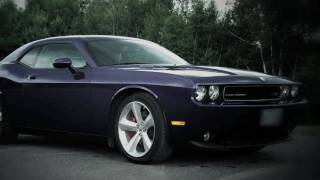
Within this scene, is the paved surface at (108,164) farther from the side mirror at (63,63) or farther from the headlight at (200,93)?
the side mirror at (63,63)

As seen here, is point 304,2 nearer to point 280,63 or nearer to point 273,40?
point 273,40

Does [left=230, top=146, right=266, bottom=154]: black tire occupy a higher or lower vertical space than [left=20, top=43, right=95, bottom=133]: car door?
lower

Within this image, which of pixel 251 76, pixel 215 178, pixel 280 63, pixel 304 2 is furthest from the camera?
pixel 251 76

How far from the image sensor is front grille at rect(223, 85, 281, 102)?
4.25 metres

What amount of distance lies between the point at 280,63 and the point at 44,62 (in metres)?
5.23

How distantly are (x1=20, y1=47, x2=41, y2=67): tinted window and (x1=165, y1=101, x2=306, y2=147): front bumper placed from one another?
96.6 inches

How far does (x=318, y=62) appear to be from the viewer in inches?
27.9

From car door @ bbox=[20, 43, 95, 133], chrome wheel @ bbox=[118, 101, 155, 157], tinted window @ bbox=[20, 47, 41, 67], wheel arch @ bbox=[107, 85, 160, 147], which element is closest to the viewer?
chrome wheel @ bbox=[118, 101, 155, 157]

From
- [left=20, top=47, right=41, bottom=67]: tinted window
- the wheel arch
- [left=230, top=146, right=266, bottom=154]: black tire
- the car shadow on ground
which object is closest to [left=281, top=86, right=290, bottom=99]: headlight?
the car shadow on ground

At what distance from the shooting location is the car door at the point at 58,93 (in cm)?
518

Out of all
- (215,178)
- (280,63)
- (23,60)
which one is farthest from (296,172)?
(23,60)

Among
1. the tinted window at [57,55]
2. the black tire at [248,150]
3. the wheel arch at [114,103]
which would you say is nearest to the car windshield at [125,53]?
the tinted window at [57,55]

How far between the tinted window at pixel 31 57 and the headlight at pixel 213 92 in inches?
105

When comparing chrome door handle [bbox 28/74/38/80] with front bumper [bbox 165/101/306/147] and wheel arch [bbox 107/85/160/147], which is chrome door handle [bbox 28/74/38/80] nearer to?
wheel arch [bbox 107/85/160/147]
